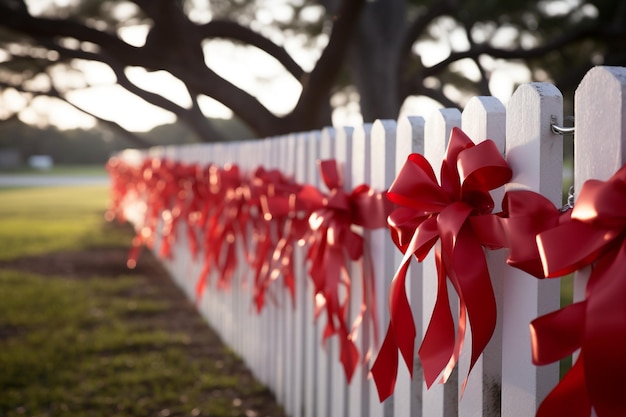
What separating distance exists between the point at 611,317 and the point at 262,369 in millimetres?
3445

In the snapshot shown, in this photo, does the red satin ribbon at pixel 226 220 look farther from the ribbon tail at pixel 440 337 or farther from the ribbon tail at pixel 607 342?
the ribbon tail at pixel 607 342

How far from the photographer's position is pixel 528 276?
1666 mm

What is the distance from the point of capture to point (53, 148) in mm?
76375

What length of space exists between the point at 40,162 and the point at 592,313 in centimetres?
7942

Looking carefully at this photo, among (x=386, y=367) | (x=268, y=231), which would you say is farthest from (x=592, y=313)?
(x=268, y=231)

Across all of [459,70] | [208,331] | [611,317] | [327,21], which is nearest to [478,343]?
[611,317]

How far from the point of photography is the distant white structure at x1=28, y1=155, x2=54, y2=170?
2889 inches

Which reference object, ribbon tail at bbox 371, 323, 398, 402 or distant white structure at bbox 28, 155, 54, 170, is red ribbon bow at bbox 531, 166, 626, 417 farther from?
distant white structure at bbox 28, 155, 54, 170

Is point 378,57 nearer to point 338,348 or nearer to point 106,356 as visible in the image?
point 106,356

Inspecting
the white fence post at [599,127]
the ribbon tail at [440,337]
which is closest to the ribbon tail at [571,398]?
the white fence post at [599,127]

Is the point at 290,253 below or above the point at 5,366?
above

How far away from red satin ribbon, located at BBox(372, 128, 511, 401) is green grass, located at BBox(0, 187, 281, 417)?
2.46 meters

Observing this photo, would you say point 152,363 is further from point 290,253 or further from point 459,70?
point 459,70

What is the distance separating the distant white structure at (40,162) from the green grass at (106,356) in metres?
69.7
